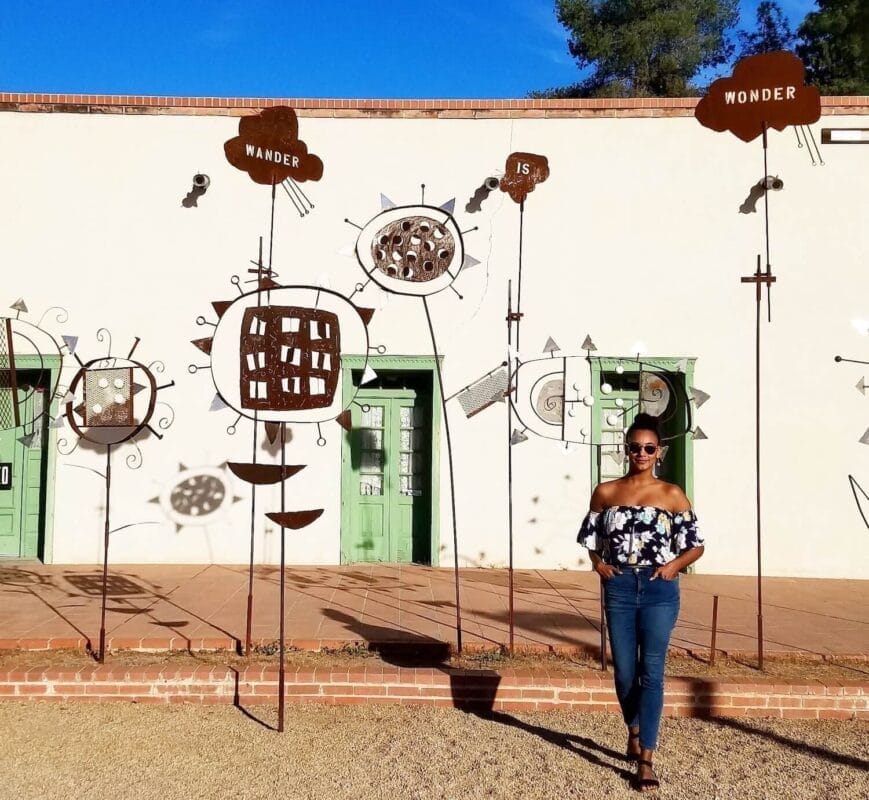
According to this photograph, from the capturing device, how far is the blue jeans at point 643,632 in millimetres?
3520

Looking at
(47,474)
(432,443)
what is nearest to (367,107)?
(432,443)

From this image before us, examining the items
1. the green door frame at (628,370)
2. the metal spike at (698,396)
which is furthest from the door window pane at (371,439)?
the metal spike at (698,396)

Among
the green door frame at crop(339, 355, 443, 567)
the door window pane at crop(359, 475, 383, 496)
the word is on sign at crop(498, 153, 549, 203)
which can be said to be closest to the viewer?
the word is on sign at crop(498, 153, 549, 203)

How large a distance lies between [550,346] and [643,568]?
529 centimetres

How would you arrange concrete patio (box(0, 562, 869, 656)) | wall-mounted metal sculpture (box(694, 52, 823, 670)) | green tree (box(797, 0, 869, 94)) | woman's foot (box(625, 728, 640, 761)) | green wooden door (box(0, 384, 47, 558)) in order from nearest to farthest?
1. woman's foot (box(625, 728, 640, 761))
2. wall-mounted metal sculpture (box(694, 52, 823, 670))
3. concrete patio (box(0, 562, 869, 656))
4. green wooden door (box(0, 384, 47, 558))
5. green tree (box(797, 0, 869, 94))

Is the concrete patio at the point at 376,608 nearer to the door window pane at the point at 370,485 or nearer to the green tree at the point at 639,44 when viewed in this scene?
the door window pane at the point at 370,485

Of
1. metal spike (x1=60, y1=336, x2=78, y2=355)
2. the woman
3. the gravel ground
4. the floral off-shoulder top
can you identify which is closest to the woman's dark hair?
the woman

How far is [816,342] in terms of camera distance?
8562 mm

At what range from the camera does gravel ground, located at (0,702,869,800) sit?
357 centimetres

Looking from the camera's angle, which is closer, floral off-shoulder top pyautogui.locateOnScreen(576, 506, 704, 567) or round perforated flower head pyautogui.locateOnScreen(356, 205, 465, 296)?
floral off-shoulder top pyautogui.locateOnScreen(576, 506, 704, 567)

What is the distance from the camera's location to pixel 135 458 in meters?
8.59

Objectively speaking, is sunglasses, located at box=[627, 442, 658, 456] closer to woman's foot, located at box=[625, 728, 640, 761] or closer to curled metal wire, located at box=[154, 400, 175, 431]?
woman's foot, located at box=[625, 728, 640, 761]

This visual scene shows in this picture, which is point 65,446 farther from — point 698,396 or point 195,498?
point 698,396

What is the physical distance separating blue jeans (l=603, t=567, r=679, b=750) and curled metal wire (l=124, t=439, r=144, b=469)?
6337 mm
